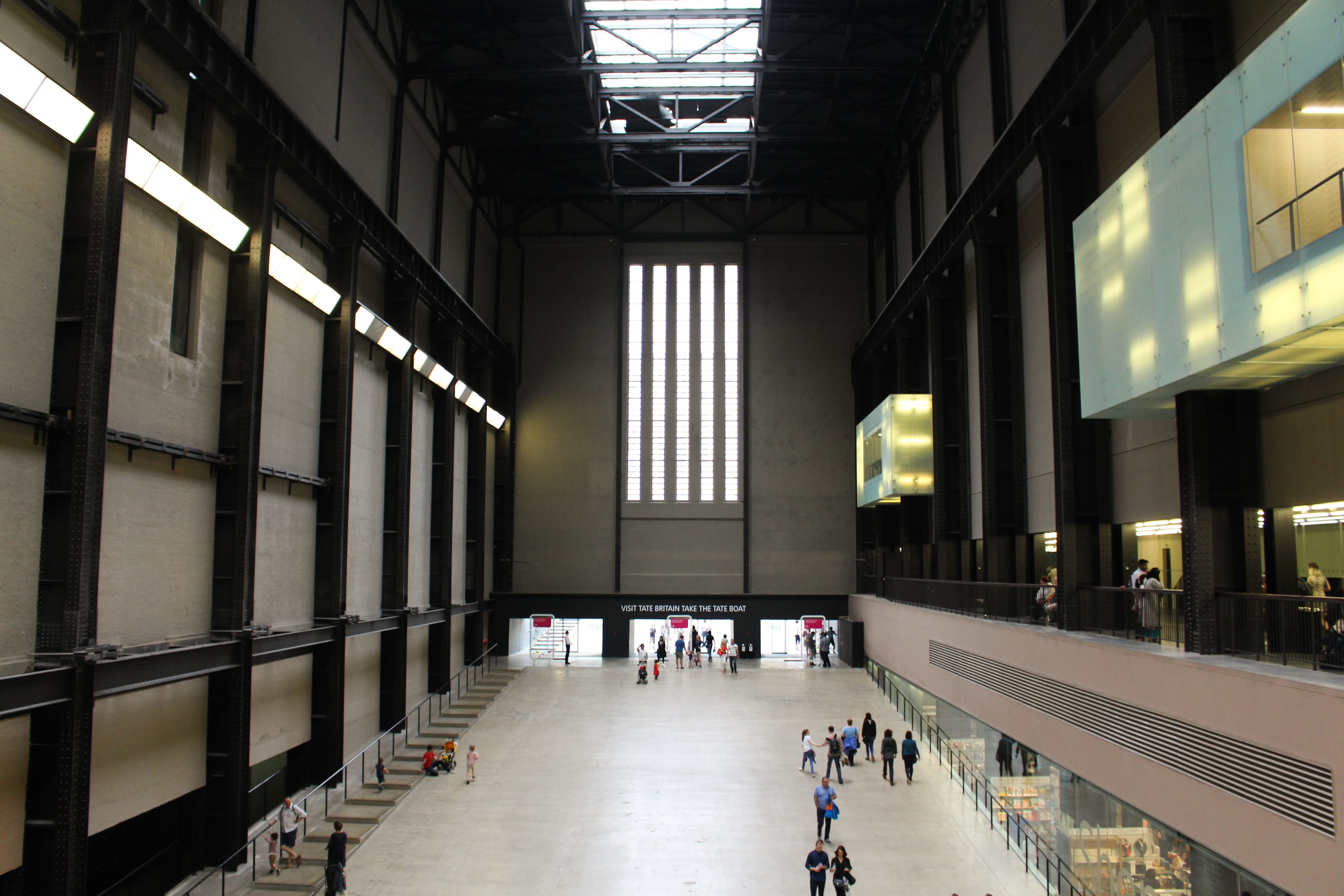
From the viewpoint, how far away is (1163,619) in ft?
47.9

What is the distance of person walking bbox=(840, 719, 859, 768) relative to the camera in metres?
25.0

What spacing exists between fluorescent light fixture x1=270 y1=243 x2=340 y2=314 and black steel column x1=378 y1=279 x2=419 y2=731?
5761 mm

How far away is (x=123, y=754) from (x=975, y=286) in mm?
25093

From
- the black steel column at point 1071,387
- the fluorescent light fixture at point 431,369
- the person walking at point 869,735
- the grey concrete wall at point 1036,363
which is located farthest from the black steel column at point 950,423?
the fluorescent light fixture at point 431,369

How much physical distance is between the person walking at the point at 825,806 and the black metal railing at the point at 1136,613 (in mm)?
6338

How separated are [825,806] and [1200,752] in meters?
8.49

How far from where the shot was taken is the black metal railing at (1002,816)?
1617 cm

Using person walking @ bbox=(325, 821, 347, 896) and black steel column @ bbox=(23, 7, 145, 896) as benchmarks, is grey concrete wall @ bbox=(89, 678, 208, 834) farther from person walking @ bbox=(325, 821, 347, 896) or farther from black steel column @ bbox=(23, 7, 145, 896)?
person walking @ bbox=(325, 821, 347, 896)

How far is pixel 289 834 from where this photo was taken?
17.8 meters

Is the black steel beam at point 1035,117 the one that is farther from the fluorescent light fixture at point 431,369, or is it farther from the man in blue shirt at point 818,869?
the fluorescent light fixture at point 431,369

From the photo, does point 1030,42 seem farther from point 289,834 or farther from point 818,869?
point 289,834

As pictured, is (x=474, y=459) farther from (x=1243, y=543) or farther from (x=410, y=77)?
(x=1243, y=543)

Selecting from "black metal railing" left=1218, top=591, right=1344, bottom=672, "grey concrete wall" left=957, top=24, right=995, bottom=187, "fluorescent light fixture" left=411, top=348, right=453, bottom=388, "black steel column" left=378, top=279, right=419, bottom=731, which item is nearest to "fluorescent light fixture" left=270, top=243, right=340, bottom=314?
"black steel column" left=378, top=279, right=419, bottom=731

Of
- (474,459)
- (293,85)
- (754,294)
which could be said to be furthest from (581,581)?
(293,85)
